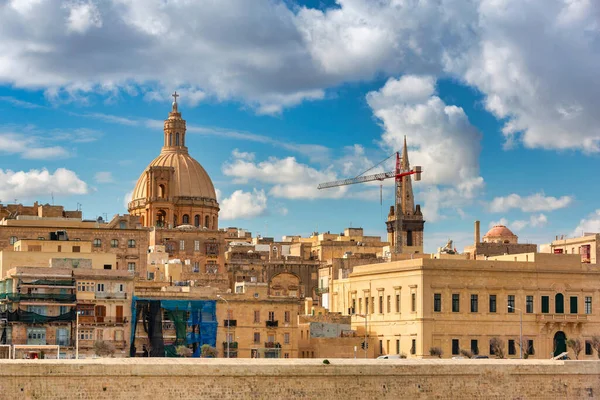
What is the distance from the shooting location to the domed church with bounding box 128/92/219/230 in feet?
351

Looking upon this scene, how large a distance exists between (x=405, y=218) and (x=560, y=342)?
138ft

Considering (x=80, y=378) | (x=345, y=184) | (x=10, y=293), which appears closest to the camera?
(x=80, y=378)

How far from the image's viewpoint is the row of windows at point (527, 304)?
76000 millimetres

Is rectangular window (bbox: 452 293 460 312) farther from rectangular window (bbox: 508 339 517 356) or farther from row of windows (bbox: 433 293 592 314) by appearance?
rectangular window (bbox: 508 339 517 356)

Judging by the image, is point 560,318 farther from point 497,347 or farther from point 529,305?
point 497,347

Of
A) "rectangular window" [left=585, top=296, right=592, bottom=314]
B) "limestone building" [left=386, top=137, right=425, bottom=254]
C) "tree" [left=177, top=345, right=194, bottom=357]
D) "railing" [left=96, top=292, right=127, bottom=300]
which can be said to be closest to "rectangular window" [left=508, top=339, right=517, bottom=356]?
"rectangular window" [left=585, top=296, right=592, bottom=314]

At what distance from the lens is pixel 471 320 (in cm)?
7631

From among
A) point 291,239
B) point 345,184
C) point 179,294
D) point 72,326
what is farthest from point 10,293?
point 345,184

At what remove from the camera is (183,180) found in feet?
361

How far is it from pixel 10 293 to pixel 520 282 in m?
26.8

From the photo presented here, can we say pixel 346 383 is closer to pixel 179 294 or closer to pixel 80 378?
pixel 80 378

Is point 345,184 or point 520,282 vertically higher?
point 345,184

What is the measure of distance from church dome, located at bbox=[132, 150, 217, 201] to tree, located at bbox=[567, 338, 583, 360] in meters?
39.8

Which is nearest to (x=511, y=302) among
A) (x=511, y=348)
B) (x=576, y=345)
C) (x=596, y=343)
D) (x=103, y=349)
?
(x=511, y=348)
